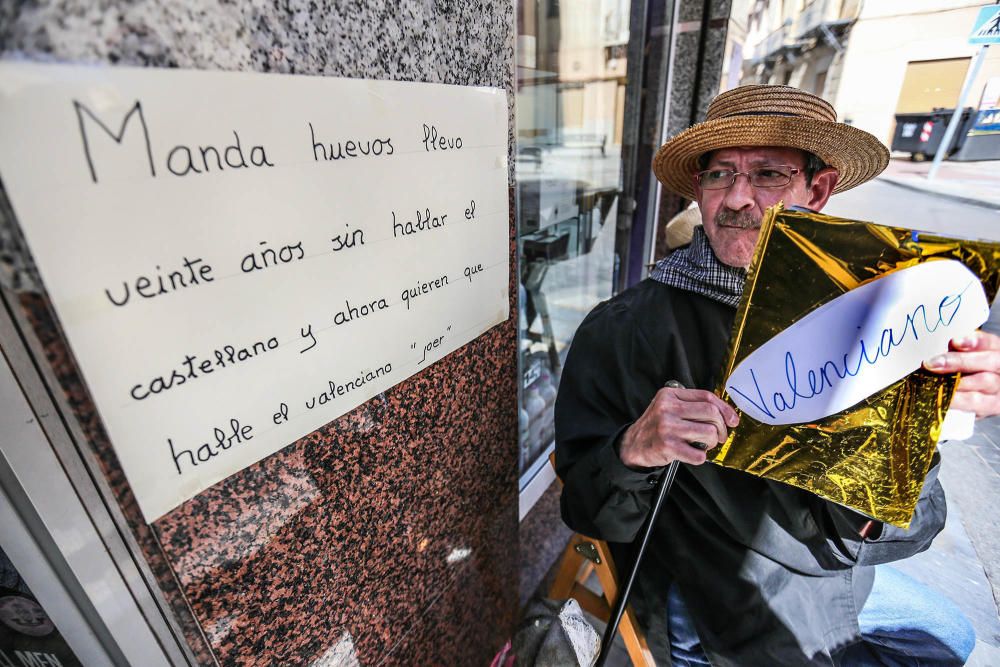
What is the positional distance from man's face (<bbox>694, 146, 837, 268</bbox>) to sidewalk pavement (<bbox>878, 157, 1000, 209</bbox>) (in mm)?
3373

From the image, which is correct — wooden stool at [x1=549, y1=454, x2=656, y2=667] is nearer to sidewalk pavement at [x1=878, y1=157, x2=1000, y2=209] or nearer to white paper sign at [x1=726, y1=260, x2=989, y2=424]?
white paper sign at [x1=726, y1=260, x2=989, y2=424]

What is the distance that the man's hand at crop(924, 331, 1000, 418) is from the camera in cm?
74

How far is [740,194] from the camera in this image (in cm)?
139

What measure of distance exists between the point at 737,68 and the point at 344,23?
3795mm

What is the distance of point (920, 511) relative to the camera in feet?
3.98

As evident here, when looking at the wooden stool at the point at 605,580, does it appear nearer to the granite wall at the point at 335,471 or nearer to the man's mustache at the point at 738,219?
the granite wall at the point at 335,471

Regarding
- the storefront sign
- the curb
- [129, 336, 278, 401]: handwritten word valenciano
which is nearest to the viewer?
[129, 336, 278, 401]: handwritten word valenciano

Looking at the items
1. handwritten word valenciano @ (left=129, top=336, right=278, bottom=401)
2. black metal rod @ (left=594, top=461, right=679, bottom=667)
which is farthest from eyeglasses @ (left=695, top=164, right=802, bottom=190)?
handwritten word valenciano @ (left=129, top=336, right=278, bottom=401)

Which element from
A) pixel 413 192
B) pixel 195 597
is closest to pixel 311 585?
pixel 195 597

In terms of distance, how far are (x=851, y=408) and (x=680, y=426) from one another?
0.94 ft

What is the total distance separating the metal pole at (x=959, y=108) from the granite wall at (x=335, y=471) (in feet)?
12.5

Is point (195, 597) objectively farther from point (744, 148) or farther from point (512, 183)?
point (744, 148)

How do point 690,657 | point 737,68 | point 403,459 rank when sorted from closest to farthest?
point 403,459 < point 690,657 < point 737,68

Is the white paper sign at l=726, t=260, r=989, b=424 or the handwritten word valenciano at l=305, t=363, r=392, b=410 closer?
the white paper sign at l=726, t=260, r=989, b=424
